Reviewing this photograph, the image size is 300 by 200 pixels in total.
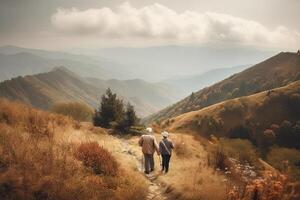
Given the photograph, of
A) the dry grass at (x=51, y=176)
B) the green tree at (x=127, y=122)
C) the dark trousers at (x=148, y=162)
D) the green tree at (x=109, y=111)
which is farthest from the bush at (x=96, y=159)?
the green tree at (x=109, y=111)

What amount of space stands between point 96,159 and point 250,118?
337 ft

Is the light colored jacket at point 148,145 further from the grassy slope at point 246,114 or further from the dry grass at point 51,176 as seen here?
the grassy slope at point 246,114

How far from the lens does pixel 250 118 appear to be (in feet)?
343

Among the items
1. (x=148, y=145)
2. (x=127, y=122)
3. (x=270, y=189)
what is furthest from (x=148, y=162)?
(x=127, y=122)

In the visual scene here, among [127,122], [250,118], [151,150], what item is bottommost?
[250,118]

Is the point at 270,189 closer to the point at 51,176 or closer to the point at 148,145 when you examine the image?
the point at 51,176

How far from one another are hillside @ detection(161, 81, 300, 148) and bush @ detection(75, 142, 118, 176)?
8462 centimetres

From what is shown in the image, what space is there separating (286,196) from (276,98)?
115184mm

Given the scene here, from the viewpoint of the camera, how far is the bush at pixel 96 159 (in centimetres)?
900

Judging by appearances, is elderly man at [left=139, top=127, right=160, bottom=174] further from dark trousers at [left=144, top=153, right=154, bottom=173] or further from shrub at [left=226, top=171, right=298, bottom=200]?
shrub at [left=226, top=171, right=298, bottom=200]

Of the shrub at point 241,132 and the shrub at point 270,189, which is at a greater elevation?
the shrub at point 270,189

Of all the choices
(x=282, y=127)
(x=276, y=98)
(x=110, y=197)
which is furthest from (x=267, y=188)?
(x=276, y=98)

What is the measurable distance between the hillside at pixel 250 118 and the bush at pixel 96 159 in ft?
278

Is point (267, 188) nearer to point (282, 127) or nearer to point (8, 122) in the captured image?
point (8, 122)
